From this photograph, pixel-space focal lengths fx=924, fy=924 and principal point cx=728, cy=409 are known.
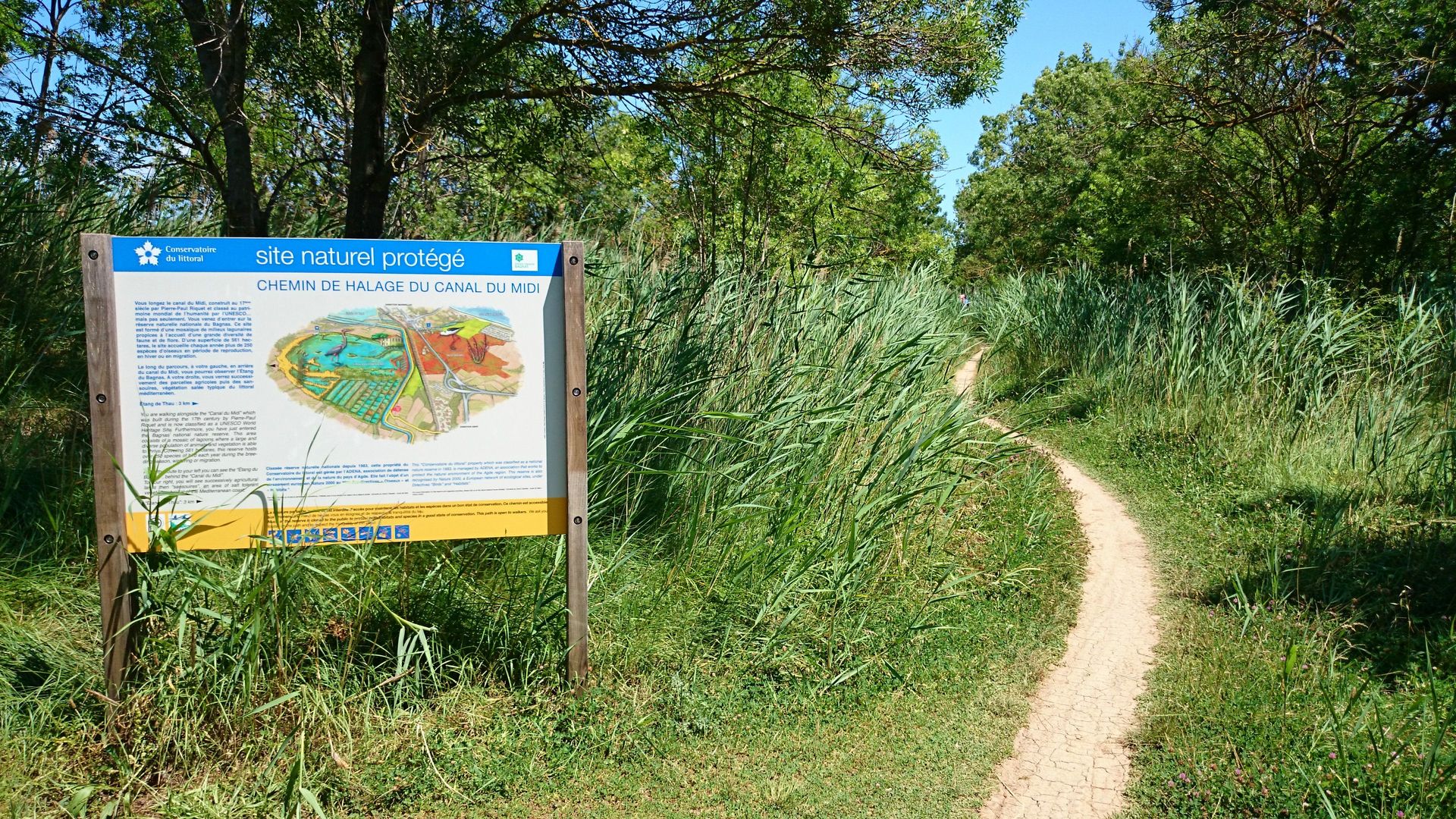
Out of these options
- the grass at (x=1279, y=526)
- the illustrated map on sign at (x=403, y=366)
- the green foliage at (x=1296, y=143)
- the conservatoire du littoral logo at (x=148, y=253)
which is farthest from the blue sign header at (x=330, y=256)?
the green foliage at (x=1296, y=143)

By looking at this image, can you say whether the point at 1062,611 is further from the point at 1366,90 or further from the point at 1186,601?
the point at 1366,90

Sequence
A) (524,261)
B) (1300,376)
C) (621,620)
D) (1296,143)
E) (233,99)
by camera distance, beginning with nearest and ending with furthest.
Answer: (524,261) < (621,620) < (233,99) < (1300,376) < (1296,143)

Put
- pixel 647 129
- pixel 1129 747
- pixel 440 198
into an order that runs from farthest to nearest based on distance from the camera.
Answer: pixel 440 198 → pixel 647 129 → pixel 1129 747

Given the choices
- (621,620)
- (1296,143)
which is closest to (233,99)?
(621,620)

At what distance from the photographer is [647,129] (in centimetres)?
639

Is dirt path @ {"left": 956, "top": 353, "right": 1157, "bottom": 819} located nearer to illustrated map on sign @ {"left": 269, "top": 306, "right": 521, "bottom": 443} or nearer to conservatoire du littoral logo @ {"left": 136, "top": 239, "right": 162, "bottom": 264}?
illustrated map on sign @ {"left": 269, "top": 306, "right": 521, "bottom": 443}

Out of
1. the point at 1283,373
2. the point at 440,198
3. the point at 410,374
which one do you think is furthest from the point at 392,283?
the point at 1283,373

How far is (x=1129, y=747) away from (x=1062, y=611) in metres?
1.45

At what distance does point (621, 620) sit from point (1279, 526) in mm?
4560

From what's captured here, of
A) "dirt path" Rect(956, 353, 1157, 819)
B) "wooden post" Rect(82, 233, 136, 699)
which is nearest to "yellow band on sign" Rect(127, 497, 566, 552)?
"wooden post" Rect(82, 233, 136, 699)

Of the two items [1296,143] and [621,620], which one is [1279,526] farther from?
[1296,143]

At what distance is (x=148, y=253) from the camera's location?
3.21 meters

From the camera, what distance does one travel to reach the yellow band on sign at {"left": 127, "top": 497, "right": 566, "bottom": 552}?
10.8ft

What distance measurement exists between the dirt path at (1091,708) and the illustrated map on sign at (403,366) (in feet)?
8.13
